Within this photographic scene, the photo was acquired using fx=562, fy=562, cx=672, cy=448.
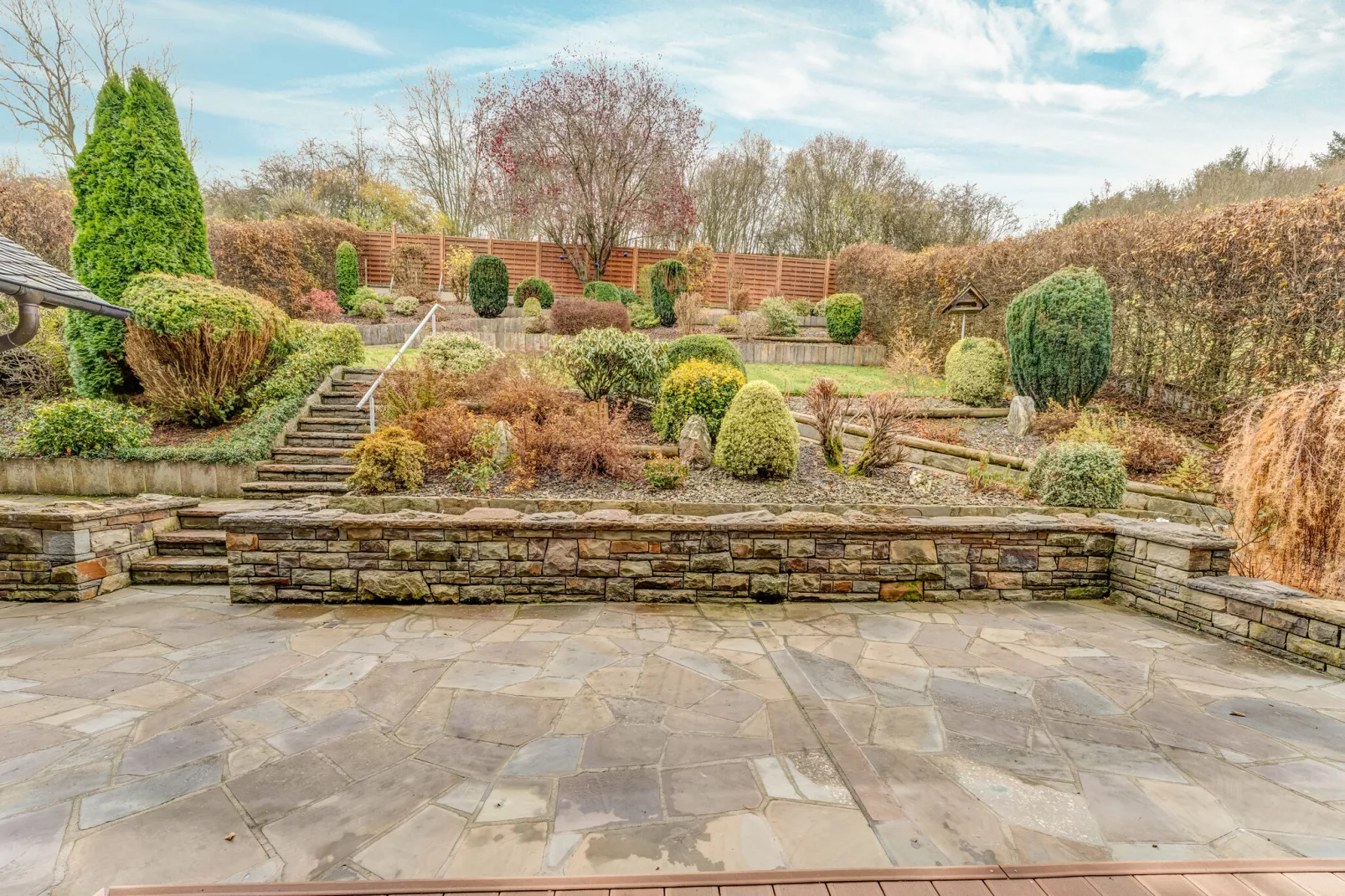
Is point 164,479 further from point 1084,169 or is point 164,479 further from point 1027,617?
point 1084,169

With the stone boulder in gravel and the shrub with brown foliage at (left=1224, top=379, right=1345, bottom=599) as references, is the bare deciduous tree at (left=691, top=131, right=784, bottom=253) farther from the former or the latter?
the shrub with brown foliage at (left=1224, top=379, right=1345, bottom=599)

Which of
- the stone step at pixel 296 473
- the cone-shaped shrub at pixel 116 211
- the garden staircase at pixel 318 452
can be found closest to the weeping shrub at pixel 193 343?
the cone-shaped shrub at pixel 116 211

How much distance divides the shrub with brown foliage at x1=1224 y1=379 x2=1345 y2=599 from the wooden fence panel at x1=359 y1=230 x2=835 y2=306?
1400cm

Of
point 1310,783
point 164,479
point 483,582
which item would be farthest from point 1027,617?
point 164,479

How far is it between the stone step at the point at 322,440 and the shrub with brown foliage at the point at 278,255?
8.41 metres

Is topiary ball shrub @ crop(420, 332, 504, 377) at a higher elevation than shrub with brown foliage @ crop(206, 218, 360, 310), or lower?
lower

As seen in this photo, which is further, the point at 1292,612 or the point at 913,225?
the point at 913,225

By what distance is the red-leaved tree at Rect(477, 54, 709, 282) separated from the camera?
15.7 metres

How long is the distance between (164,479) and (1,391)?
14.5 ft

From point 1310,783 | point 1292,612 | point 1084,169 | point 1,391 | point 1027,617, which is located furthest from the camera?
point 1084,169

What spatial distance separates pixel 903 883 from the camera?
1.53 meters

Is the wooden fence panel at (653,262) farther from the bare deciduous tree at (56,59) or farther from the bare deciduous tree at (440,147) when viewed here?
the bare deciduous tree at (56,59)

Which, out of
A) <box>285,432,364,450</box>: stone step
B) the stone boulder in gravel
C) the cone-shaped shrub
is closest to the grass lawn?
the stone boulder in gravel

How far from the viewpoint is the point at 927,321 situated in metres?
12.5
